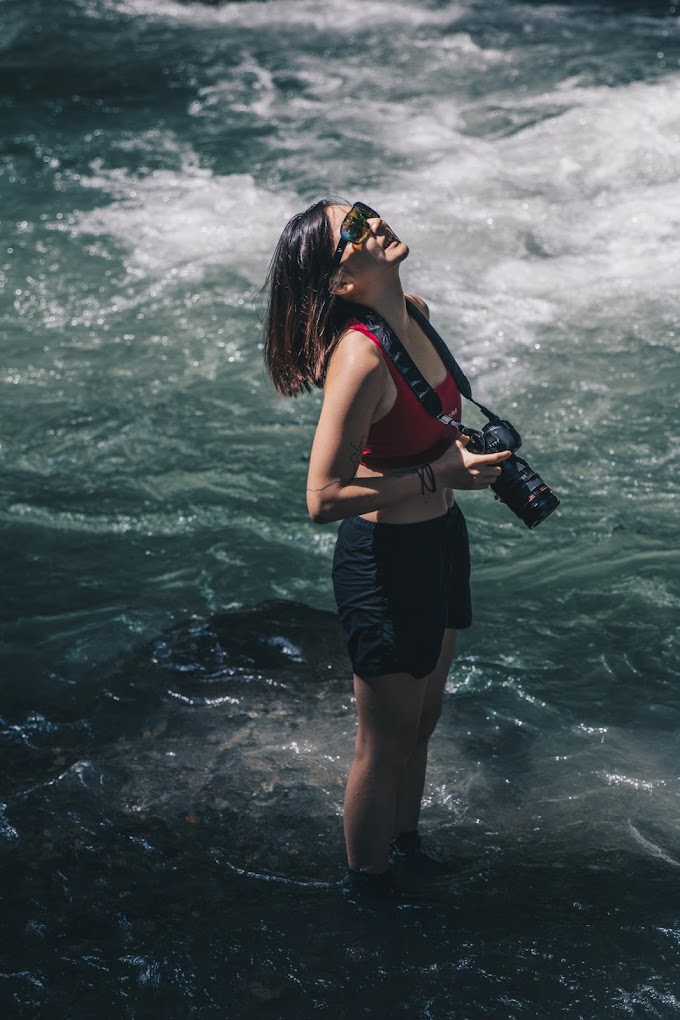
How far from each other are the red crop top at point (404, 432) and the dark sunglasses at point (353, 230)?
17 centimetres

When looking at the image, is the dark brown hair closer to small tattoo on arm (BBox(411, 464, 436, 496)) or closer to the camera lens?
small tattoo on arm (BBox(411, 464, 436, 496))

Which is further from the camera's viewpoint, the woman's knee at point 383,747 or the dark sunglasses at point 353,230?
the woman's knee at point 383,747

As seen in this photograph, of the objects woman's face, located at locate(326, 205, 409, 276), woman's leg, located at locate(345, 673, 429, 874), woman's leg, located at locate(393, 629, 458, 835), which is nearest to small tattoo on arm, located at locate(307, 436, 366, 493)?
woman's face, located at locate(326, 205, 409, 276)

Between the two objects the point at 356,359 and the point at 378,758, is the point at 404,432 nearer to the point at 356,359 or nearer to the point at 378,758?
the point at 356,359

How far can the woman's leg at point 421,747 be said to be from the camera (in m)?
3.13

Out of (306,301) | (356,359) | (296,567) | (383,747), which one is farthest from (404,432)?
(296,567)

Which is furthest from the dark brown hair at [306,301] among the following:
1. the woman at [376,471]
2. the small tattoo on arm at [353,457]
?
the small tattoo on arm at [353,457]

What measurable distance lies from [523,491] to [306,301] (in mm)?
694

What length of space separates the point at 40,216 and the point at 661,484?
551 centimetres

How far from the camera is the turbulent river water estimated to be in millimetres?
3092

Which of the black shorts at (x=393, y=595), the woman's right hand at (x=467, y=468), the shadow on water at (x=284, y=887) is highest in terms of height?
the woman's right hand at (x=467, y=468)

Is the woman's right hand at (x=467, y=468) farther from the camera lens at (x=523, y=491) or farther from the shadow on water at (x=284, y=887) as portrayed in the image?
the shadow on water at (x=284, y=887)

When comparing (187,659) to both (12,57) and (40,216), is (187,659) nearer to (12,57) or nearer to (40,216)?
(40,216)

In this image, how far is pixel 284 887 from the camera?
3.32 m
